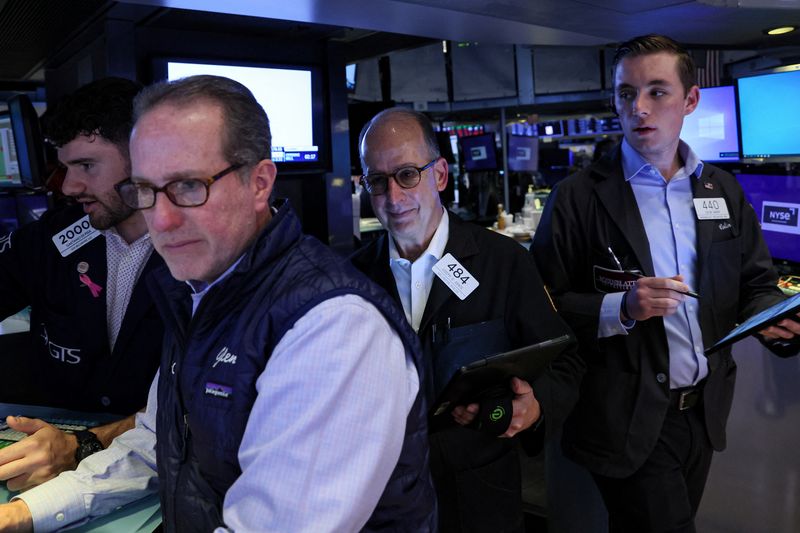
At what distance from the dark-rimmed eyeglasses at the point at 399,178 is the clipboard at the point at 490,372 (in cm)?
A: 60

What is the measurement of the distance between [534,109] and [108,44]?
1047 cm


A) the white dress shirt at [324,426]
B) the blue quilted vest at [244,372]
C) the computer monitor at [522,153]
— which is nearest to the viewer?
the white dress shirt at [324,426]

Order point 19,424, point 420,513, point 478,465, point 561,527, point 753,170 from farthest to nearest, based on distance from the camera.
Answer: point 753,170, point 561,527, point 478,465, point 19,424, point 420,513

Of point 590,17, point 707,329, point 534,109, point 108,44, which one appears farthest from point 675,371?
point 534,109

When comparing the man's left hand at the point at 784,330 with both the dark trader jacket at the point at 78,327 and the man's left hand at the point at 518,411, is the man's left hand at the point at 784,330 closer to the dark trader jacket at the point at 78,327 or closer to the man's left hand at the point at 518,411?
the man's left hand at the point at 518,411

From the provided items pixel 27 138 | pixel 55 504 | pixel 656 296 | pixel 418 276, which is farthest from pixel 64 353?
pixel 656 296

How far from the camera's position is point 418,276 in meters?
1.85

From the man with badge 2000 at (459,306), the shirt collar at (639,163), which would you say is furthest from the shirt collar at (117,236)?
the shirt collar at (639,163)

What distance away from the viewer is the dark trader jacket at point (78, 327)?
1.90 meters

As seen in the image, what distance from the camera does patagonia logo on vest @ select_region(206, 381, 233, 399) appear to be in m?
1.05

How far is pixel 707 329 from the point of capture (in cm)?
203

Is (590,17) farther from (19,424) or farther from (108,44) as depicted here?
(19,424)

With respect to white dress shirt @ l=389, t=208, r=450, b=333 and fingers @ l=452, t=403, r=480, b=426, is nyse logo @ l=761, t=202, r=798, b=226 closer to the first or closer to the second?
white dress shirt @ l=389, t=208, r=450, b=333

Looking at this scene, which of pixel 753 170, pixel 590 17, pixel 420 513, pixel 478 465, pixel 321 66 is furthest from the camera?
pixel 321 66
